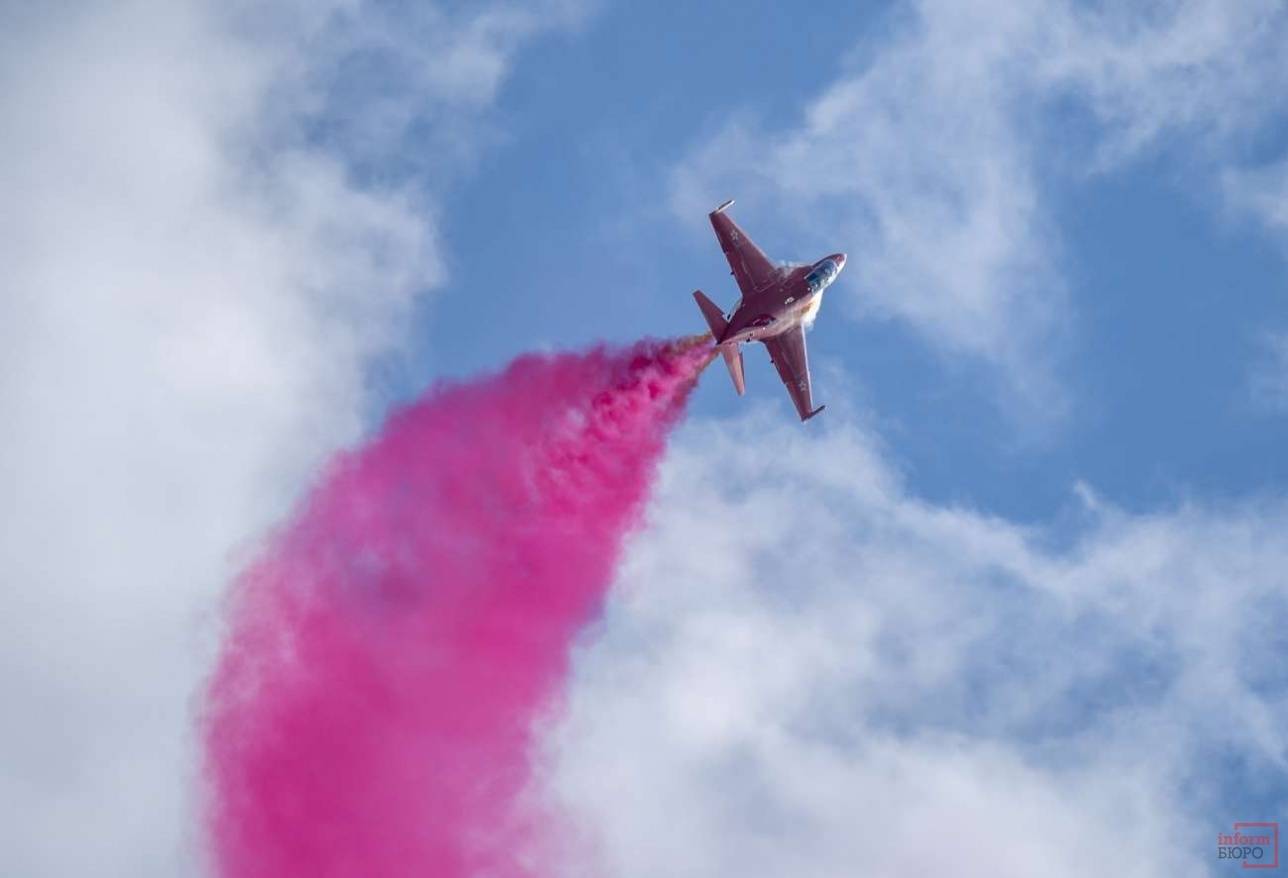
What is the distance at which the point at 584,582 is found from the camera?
90.2 meters

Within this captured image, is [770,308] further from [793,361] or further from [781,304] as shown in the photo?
[793,361]

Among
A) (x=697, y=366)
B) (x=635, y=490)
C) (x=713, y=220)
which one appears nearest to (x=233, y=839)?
(x=635, y=490)

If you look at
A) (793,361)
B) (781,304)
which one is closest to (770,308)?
(781,304)

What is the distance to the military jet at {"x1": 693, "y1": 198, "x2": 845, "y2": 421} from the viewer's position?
88.2 m

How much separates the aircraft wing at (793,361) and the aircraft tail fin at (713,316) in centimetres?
507

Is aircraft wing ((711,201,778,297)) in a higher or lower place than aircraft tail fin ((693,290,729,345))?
higher

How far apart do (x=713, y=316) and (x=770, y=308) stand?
350 cm

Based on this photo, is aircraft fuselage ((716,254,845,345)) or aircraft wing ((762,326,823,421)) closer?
aircraft fuselage ((716,254,845,345))

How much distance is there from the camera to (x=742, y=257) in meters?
90.8

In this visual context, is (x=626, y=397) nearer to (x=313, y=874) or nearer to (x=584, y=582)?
(x=584, y=582)

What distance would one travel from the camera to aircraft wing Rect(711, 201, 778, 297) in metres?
90.2

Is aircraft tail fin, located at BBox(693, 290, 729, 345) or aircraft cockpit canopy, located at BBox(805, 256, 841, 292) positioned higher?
aircraft cockpit canopy, located at BBox(805, 256, 841, 292)

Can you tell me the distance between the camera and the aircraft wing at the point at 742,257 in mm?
90250

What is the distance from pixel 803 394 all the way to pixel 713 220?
11.8m
